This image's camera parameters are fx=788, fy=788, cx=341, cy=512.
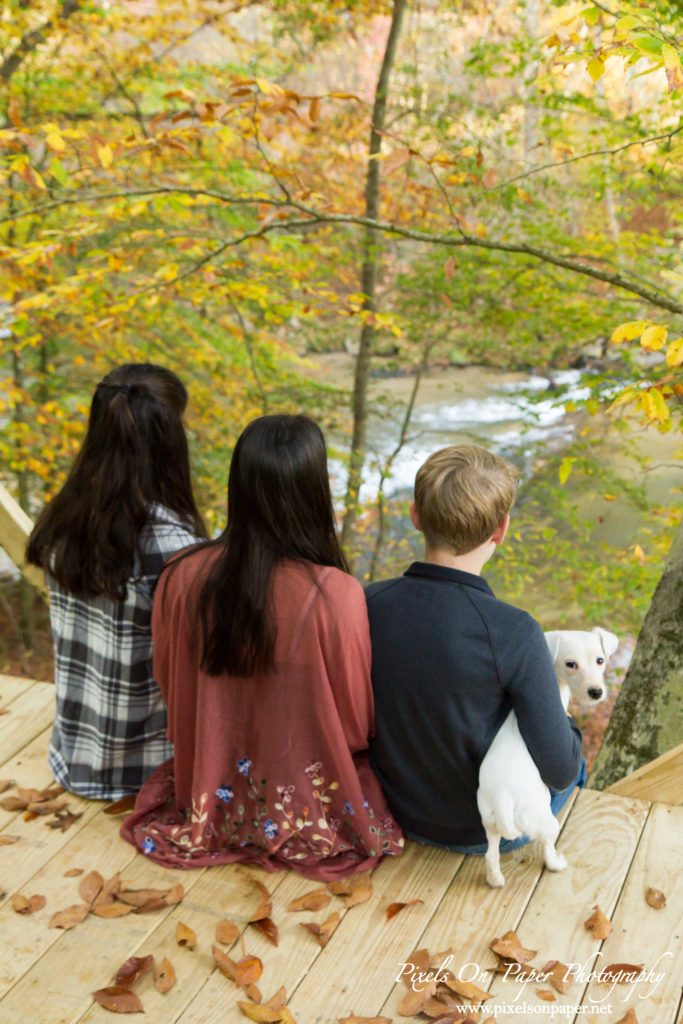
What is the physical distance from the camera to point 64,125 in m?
5.33

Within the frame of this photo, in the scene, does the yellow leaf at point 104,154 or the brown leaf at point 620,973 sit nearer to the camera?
the brown leaf at point 620,973

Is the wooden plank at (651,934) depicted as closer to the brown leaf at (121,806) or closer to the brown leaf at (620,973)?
the brown leaf at (620,973)

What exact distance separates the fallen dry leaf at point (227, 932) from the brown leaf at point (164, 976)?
0.12 m

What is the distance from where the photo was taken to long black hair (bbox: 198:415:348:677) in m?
1.64

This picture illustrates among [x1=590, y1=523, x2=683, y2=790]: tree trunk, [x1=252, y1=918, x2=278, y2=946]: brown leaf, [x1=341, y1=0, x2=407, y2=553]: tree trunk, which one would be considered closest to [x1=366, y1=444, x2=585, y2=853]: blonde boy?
[x1=252, y1=918, x2=278, y2=946]: brown leaf

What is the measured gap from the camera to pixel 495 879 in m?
1.83

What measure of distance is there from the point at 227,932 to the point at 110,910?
0.29 m

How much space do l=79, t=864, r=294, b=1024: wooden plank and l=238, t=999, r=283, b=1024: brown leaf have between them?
0.6 inches

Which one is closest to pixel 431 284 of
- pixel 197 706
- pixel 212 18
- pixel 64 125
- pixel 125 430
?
pixel 212 18

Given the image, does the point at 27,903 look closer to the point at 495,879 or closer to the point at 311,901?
the point at 311,901

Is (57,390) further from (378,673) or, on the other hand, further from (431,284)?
(378,673)

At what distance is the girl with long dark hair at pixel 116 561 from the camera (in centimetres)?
197

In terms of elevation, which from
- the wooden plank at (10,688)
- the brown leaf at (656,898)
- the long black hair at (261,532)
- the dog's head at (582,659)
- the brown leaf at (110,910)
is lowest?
the brown leaf at (110,910)

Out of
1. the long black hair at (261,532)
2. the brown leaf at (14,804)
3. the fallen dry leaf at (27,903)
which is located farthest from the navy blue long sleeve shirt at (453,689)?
the brown leaf at (14,804)
